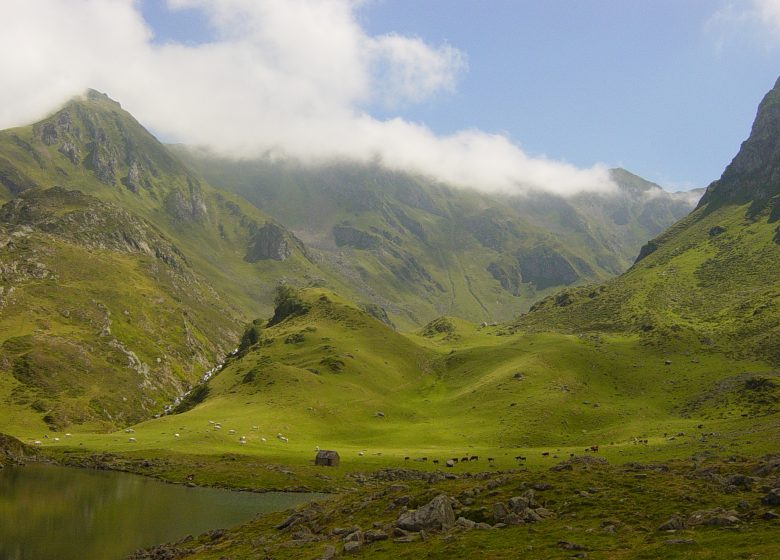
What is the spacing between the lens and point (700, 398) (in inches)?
6521

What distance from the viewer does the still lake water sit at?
6875 cm

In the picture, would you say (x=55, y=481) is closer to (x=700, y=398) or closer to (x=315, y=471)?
(x=315, y=471)

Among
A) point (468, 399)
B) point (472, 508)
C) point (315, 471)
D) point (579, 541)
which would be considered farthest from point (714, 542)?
point (468, 399)

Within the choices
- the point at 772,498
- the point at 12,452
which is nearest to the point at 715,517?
the point at 772,498

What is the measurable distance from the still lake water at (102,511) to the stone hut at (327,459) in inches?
748

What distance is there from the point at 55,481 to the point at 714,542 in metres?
109

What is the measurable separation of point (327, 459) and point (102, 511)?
4758cm

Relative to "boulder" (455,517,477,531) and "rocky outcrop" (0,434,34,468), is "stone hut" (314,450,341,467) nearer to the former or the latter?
"rocky outcrop" (0,434,34,468)

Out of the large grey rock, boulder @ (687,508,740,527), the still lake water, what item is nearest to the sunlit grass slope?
the still lake water

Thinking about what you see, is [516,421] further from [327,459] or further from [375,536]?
[375,536]

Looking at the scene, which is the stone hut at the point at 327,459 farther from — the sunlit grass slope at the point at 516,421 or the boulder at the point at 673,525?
the boulder at the point at 673,525

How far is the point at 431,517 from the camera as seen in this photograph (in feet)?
164

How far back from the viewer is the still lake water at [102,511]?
68750 mm

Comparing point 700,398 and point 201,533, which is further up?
point 700,398
